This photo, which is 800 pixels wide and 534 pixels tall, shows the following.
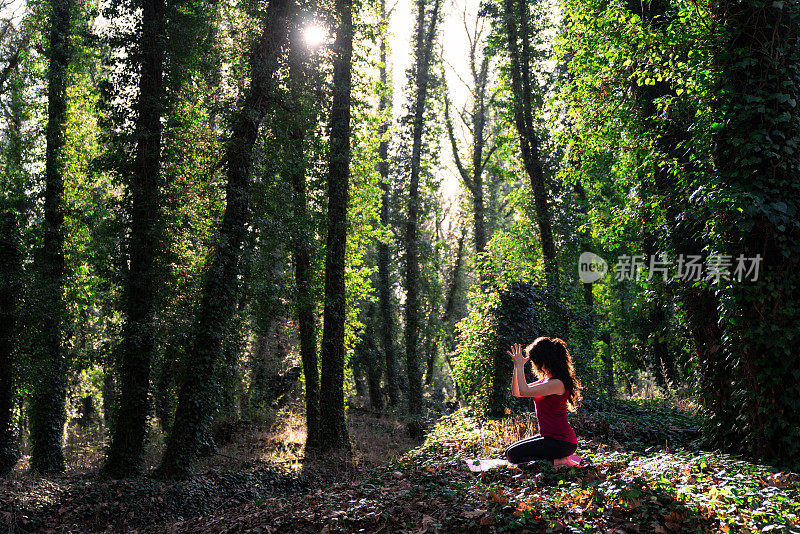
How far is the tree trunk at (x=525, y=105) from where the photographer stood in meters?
17.1

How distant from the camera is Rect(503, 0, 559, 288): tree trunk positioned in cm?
1714

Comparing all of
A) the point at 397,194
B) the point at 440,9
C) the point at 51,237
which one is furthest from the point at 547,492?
the point at 440,9

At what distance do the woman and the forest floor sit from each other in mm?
275

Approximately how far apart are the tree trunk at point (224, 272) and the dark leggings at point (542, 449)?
6.69 m

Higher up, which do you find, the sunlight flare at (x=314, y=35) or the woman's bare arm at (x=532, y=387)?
the sunlight flare at (x=314, y=35)

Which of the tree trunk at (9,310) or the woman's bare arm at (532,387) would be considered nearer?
the woman's bare arm at (532,387)

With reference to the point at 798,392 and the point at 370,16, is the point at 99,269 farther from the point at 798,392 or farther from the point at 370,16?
the point at 798,392

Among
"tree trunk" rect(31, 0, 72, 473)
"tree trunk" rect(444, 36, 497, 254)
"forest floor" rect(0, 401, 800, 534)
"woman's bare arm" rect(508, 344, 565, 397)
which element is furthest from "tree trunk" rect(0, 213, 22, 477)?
"tree trunk" rect(444, 36, 497, 254)

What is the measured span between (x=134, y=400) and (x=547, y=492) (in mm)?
9591

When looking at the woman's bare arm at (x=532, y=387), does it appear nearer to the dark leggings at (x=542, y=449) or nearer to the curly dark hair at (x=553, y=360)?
the curly dark hair at (x=553, y=360)

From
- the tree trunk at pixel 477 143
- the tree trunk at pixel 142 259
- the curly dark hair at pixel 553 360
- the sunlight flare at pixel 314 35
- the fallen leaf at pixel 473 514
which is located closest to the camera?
the fallen leaf at pixel 473 514

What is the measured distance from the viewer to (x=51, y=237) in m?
14.4

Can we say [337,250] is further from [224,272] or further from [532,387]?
[532,387]

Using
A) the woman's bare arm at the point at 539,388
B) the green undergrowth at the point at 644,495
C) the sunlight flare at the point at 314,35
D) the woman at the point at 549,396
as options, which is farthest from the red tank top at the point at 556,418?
the sunlight flare at the point at 314,35
